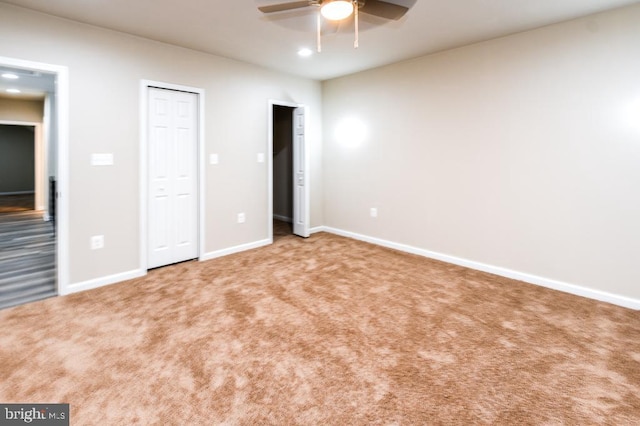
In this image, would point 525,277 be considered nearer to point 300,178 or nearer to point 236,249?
point 300,178

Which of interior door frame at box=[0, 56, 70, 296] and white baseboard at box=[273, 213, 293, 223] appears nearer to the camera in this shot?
interior door frame at box=[0, 56, 70, 296]

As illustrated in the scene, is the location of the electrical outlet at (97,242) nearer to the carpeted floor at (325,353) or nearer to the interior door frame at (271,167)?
the carpeted floor at (325,353)

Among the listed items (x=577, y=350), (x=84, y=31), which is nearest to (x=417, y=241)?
(x=577, y=350)

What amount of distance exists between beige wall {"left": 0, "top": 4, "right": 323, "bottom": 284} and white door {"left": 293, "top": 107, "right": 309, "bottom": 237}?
723 mm

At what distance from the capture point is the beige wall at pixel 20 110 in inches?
287

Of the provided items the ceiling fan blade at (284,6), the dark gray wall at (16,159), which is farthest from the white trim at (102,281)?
the dark gray wall at (16,159)

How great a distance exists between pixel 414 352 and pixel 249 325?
123 centimetres

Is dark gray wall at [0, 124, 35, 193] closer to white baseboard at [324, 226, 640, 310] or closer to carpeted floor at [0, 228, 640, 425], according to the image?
carpeted floor at [0, 228, 640, 425]

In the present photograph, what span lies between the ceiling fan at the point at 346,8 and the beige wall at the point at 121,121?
173cm

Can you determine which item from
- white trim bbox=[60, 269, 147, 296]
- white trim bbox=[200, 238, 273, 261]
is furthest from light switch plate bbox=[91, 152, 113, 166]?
white trim bbox=[200, 238, 273, 261]

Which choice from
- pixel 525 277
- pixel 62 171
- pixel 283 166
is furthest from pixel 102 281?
pixel 525 277

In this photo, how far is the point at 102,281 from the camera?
3.38m

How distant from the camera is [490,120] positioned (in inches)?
144

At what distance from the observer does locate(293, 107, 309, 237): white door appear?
5.18 m
